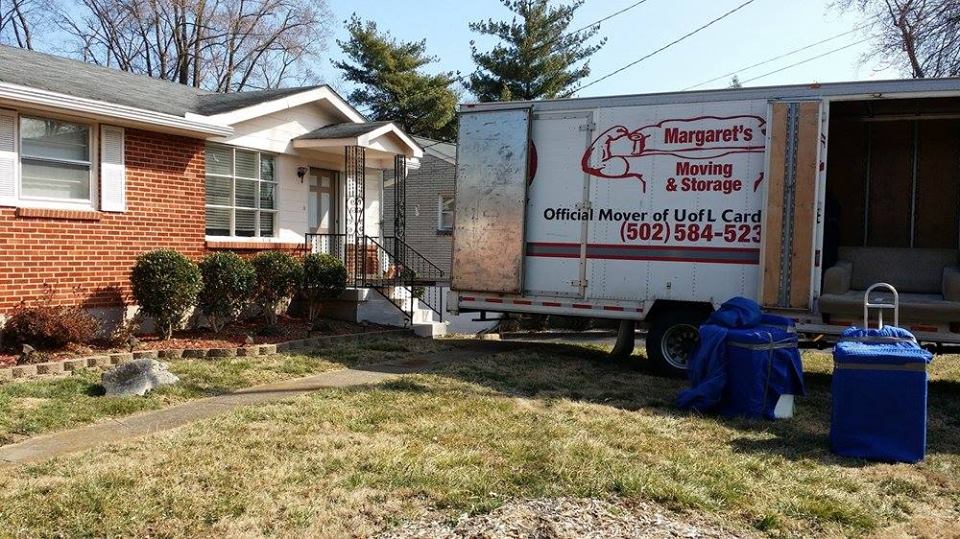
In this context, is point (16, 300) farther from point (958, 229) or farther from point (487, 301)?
point (958, 229)

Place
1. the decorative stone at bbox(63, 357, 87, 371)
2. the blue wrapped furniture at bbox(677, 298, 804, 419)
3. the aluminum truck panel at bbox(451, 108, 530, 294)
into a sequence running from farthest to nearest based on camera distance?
the aluminum truck panel at bbox(451, 108, 530, 294) → the decorative stone at bbox(63, 357, 87, 371) → the blue wrapped furniture at bbox(677, 298, 804, 419)

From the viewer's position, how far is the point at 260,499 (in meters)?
4.61

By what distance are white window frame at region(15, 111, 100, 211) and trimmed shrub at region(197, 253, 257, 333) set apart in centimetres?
160

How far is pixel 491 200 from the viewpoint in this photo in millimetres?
10391

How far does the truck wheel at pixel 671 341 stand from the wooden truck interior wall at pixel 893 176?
6.42 feet

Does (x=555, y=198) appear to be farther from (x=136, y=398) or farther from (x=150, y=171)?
(x=150, y=171)

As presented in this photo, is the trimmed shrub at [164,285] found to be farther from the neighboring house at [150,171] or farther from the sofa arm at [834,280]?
the sofa arm at [834,280]

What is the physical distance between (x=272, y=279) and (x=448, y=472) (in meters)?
7.18

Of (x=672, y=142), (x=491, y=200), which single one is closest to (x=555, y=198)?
(x=491, y=200)

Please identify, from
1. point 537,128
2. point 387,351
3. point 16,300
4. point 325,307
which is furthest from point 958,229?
point 16,300

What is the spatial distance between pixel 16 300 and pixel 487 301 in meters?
5.56

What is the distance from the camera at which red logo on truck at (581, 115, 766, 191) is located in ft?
29.3

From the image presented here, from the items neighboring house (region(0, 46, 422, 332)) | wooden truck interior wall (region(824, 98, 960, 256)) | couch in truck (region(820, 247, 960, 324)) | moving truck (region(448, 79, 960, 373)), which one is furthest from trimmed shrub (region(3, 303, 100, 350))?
wooden truck interior wall (region(824, 98, 960, 256))

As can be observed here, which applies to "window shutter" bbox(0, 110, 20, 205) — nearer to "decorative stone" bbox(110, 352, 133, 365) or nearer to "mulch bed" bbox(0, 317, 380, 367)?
"mulch bed" bbox(0, 317, 380, 367)
